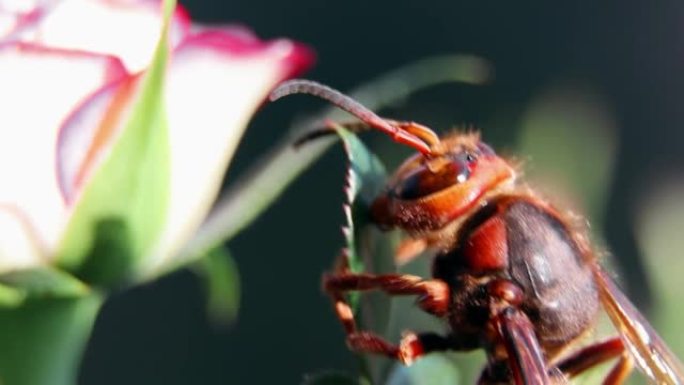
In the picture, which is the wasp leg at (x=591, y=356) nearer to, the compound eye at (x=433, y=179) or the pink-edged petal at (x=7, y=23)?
the compound eye at (x=433, y=179)

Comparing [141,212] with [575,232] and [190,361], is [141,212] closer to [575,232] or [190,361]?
[575,232]

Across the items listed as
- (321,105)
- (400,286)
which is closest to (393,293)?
(400,286)

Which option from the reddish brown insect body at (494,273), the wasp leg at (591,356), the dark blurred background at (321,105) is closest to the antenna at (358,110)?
the reddish brown insect body at (494,273)

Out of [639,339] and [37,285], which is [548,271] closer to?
[639,339]

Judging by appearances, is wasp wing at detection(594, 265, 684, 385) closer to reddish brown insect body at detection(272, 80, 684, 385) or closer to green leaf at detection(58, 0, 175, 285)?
reddish brown insect body at detection(272, 80, 684, 385)

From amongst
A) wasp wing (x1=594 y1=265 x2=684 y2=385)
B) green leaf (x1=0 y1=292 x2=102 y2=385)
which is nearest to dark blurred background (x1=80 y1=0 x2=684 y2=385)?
wasp wing (x1=594 y1=265 x2=684 y2=385)

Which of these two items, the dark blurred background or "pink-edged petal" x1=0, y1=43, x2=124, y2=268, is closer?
"pink-edged petal" x1=0, y1=43, x2=124, y2=268

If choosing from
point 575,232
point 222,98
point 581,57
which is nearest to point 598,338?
point 575,232

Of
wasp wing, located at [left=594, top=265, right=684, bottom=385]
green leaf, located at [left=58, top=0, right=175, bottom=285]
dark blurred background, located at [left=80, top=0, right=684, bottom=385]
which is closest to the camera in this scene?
green leaf, located at [left=58, top=0, right=175, bottom=285]
